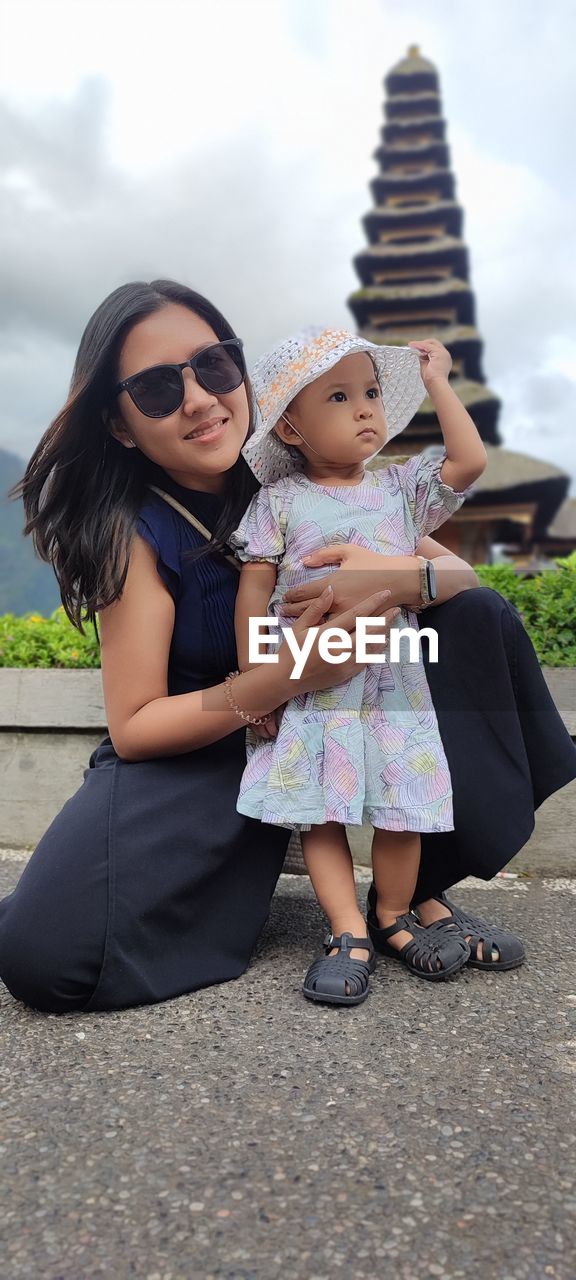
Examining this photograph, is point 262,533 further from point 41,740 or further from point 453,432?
point 41,740

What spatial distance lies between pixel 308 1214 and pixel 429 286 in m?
19.9

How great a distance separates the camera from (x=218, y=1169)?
58.8 inches

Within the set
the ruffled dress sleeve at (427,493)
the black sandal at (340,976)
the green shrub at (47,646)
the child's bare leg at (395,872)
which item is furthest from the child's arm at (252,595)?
the green shrub at (47,646)

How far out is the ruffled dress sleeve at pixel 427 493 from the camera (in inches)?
93.7

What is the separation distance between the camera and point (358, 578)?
2.29 metres

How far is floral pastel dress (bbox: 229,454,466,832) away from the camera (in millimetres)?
2209

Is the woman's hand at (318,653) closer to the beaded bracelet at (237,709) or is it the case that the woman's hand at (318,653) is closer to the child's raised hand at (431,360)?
the beaded bracelet at (237,709)

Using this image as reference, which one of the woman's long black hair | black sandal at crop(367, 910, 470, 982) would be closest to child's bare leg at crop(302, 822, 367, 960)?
black sandal at crop(367, 910, 470, 982)

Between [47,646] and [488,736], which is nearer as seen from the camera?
[488,736]

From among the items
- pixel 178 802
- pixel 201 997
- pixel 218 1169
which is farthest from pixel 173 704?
pixel 218 1169

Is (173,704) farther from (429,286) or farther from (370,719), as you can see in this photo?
(429,286)

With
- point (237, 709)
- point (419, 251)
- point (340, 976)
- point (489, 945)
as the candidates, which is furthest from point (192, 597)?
point (419, 251)

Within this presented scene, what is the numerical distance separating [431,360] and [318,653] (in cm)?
76

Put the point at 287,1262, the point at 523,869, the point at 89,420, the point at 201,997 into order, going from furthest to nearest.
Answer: the point at 523,869
the point at 89,420
the point at 201,997
the point at 287,1262
